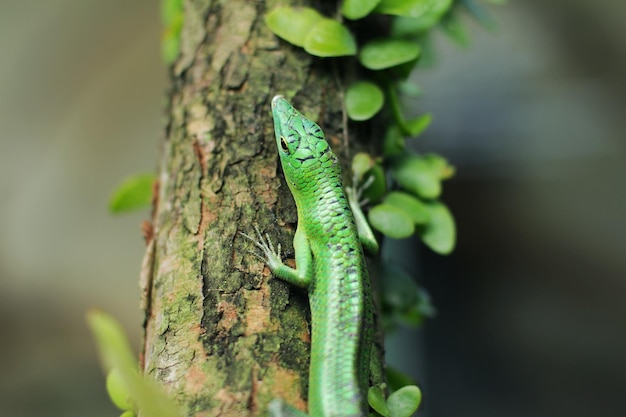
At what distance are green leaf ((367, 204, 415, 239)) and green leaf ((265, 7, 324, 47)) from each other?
996mm

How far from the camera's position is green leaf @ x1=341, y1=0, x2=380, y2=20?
128 inches

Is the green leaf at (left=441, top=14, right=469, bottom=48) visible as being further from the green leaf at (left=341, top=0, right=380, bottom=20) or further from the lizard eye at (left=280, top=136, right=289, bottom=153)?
the lizard eye at (left=280, top=136, right=289, bottom=153)

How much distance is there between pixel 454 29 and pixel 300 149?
1725mm

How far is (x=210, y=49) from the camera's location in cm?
337

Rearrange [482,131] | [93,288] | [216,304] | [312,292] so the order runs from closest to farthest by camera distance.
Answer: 1. [216,304]
2. [312,292]
3. [482,131]
4. [93,288]

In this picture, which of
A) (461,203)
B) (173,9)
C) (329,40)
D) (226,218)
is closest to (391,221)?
(226,218)

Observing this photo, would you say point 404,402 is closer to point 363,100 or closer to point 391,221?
point 391,221

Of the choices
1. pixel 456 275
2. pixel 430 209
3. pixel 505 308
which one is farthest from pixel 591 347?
pixel 430 209

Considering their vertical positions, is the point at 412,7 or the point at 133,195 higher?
the point at 412,7

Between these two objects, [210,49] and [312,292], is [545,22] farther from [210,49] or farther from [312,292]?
[312,292]

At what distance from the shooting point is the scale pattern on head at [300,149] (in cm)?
293

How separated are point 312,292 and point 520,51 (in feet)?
23.9

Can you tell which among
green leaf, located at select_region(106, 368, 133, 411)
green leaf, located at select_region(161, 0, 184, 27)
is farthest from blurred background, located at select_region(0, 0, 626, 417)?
green leaf, located at select_region(106, 368, 133, 411)

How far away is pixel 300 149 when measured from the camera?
2961mm
